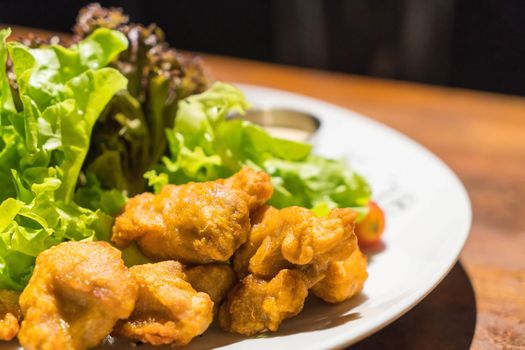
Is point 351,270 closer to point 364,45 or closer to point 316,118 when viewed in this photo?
point 316,118

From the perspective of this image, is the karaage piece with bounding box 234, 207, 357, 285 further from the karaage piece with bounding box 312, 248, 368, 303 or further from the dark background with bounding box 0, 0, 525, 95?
the dark background with bounding box 0, 0, 525, 95

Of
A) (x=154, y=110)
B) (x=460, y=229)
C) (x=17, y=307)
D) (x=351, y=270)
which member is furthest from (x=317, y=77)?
(x=17, y=307)

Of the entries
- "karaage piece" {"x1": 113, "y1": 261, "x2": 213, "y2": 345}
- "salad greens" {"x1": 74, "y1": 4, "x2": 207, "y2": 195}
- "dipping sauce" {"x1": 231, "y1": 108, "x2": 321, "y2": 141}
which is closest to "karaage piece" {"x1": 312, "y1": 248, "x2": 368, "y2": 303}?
"karaage piece" {"x1": 113, "y1": 261, "x2": 213, "y2": 345}

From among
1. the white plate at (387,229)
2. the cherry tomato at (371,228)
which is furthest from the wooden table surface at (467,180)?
the cherry tomato at (371,228)

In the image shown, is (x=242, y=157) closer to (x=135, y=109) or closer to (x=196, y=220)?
(x=135, y=109)

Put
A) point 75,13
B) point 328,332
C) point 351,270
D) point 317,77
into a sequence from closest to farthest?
point 328,332 → point 351,270 → point 317,77 → point 75,13

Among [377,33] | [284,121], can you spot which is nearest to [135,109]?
[284,121]

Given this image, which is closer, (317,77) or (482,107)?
(482,107)
